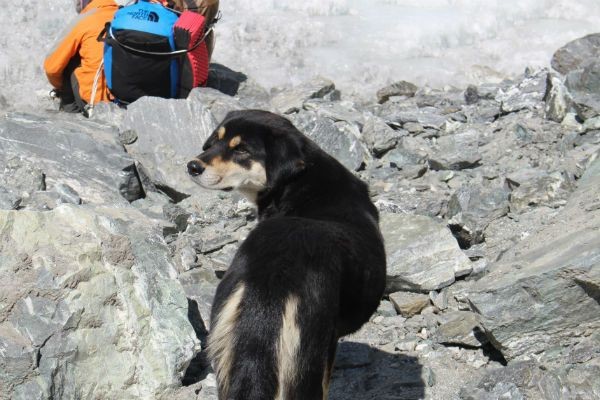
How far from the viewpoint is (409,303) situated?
5.73 m

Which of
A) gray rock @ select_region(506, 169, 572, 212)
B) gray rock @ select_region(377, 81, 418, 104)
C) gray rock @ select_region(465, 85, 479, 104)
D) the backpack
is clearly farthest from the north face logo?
gray rock @ select_region(506, 169, 572, 212)

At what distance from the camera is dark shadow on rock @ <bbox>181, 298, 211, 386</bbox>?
5.03 m

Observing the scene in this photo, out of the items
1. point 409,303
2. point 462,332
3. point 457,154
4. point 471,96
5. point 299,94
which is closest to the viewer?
point 462,332

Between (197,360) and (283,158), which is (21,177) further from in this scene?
(283,158)

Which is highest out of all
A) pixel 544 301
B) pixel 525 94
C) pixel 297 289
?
pixel 297 289

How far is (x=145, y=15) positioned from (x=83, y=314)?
4567 millimetres

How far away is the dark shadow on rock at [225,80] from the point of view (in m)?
10.1

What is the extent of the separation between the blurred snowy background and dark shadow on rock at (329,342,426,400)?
5.53m

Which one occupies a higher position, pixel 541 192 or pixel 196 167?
pixel 196 167

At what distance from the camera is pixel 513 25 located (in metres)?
12.5

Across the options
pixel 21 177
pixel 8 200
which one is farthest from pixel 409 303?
pixel 21 177

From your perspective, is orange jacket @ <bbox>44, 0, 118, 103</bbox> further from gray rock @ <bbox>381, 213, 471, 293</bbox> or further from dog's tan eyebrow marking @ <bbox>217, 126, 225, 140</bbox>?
dog's tan eyebrow marking @ <bbox>217, 126, 225, 140</bbox>

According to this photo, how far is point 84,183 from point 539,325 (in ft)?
12.3

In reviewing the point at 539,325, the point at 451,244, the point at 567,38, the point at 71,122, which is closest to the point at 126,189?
the point at 71,122
